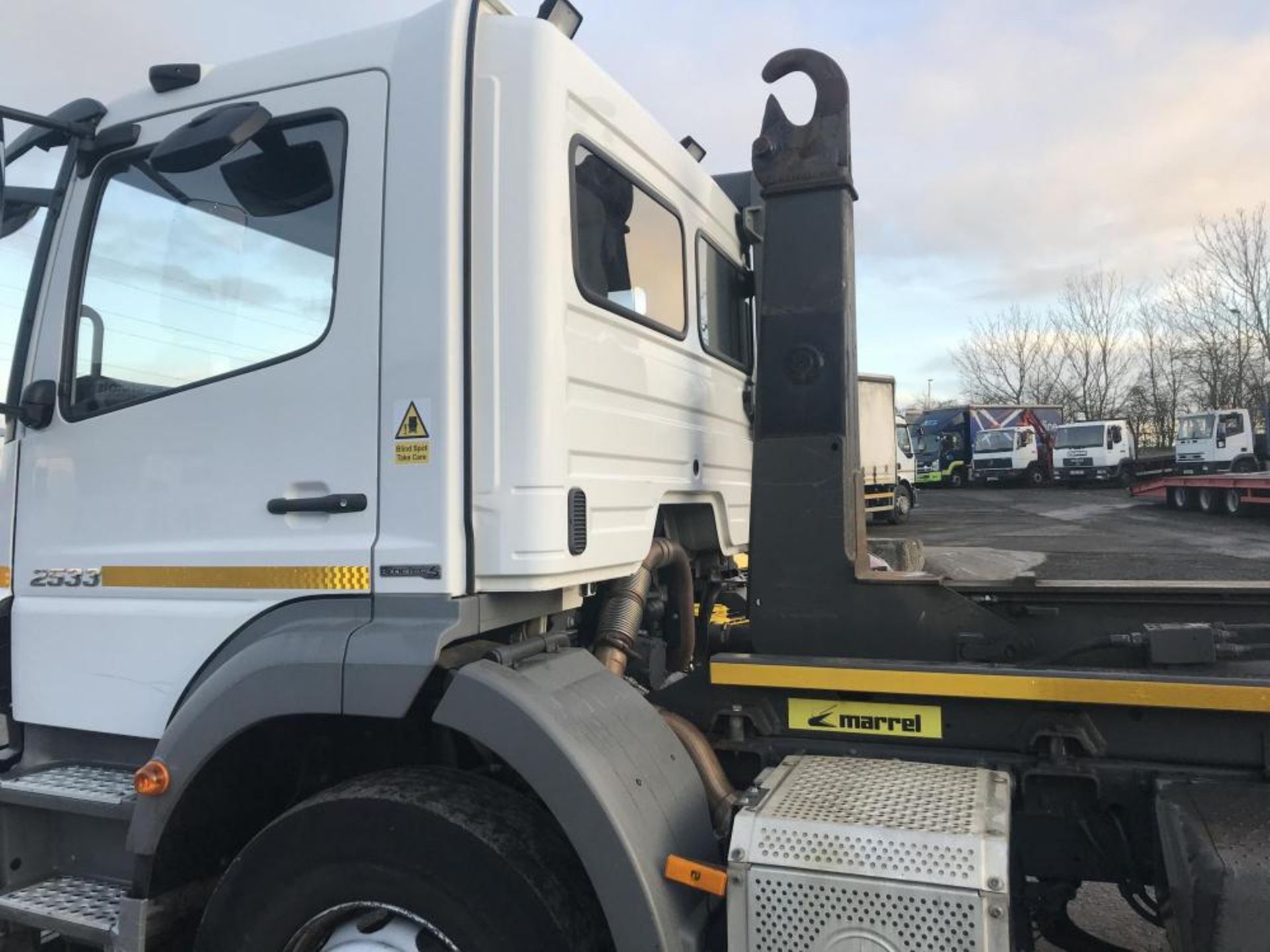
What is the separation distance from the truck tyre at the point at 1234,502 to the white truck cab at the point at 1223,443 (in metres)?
7.37

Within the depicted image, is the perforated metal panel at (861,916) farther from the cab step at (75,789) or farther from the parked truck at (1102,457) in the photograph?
the parked truck at (1102,457)

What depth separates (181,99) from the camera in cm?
284

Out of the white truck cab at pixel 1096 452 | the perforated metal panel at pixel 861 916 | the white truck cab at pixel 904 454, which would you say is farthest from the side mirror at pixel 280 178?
the white truck cab at pixel 1096 452

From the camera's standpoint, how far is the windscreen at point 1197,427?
3209cm

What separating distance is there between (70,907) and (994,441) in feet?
135

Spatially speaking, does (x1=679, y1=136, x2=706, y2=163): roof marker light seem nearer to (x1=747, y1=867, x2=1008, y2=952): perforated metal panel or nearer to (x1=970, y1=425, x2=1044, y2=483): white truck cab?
(x1=747, y1=867, x2=1008, y2=952): perforated metal panel

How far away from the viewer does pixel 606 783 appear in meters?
2.16

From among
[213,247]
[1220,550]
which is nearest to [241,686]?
[213,247]

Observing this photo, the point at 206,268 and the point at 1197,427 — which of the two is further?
the point at 1197,427

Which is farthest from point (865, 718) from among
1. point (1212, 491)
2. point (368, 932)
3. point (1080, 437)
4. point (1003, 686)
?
point (1080, 437)

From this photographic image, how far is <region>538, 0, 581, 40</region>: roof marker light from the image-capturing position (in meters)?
2.66

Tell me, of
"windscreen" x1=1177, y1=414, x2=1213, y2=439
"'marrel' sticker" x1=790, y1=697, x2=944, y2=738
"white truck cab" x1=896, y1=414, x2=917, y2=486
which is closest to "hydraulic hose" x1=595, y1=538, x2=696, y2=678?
"'marrel' sticker" x1=790, y1=697, x2=944, y2=738

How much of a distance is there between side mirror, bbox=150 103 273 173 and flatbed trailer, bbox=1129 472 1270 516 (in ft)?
85.4

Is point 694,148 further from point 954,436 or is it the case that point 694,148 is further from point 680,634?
point 954,436
